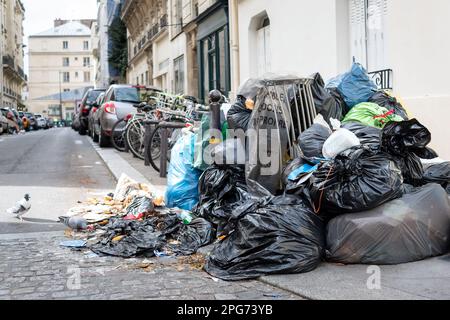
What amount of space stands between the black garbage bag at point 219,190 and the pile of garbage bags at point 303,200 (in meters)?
0.01

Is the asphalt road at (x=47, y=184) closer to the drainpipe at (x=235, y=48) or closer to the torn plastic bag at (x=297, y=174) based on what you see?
the torn plastic bag at (x=297, y=174)

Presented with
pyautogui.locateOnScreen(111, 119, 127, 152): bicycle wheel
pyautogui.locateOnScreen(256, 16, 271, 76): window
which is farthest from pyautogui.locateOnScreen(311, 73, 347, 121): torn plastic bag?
pyautogui.locateOnScreen(111, 119, 127, 152): bicycle wheel

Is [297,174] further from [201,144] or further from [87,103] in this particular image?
[87,103]

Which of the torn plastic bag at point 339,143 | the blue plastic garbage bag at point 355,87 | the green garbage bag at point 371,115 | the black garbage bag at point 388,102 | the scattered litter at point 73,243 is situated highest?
the blue plastic garbage bag at point 355,87

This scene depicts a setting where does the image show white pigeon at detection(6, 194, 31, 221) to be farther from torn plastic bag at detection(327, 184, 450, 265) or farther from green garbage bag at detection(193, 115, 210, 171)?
torn plastic bag at detection(327, 184, 450, 265)

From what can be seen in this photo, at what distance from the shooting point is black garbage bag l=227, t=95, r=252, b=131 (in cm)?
577

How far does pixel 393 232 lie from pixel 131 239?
224 centimetres

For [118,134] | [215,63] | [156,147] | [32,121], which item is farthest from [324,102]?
[32,121]

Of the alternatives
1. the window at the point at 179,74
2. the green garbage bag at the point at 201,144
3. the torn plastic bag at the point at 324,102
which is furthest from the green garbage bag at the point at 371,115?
the window at the point at 179,74

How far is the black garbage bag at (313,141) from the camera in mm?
4914

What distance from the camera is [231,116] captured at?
5875 millimetres

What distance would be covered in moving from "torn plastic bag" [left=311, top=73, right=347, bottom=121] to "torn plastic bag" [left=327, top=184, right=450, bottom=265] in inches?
75.4

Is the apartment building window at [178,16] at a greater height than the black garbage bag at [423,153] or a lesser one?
greater

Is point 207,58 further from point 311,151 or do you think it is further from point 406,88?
point 311,151
